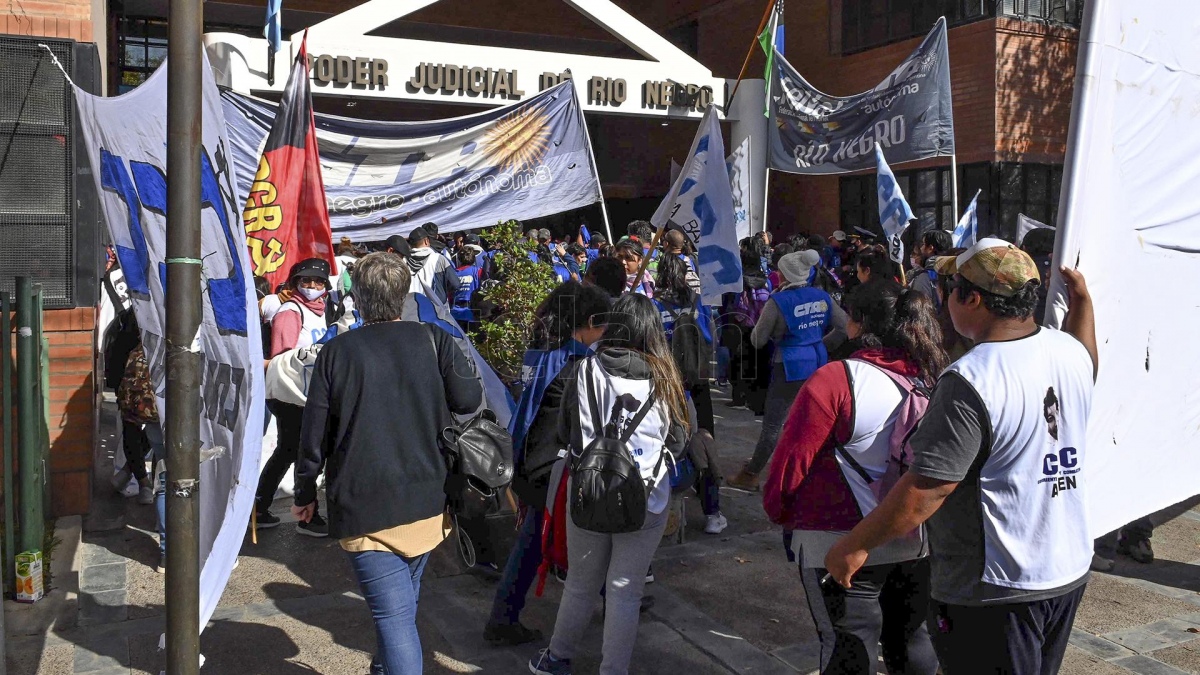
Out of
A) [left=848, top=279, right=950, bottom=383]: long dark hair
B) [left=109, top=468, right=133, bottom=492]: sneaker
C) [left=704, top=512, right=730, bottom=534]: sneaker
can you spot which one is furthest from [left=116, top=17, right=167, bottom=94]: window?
[left=848, top=279, right=950, bottom=383]: long dark hair

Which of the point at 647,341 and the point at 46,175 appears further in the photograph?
the point at 46,175

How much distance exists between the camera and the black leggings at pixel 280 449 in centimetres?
603

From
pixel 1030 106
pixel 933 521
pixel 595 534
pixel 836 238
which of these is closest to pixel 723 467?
pixel 595 534

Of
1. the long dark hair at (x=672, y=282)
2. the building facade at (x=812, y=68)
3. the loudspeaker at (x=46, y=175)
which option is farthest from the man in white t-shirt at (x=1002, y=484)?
the building facade at (x=812, y=68)

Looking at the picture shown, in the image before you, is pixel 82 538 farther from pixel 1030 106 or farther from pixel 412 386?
pixel 1030 106

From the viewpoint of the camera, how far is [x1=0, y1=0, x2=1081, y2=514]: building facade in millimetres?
16406

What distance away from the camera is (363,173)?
832 centimetres

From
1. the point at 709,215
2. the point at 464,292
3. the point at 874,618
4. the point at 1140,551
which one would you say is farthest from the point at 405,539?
the point at 464,292

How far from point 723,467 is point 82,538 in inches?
182

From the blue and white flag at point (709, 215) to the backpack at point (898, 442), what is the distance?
348 centimetres

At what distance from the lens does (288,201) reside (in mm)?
6266

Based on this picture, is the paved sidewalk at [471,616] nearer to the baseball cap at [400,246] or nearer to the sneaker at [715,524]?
the sneaker at [715,524]

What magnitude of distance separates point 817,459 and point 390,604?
1.62m

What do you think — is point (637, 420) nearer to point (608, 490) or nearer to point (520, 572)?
point (608, 490)
